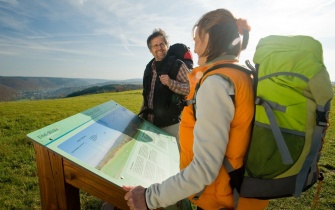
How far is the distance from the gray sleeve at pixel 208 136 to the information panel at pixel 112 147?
642mm

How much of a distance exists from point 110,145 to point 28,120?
12.5 meters

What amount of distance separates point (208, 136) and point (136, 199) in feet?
2.77

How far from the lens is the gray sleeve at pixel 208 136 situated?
68.2 inches

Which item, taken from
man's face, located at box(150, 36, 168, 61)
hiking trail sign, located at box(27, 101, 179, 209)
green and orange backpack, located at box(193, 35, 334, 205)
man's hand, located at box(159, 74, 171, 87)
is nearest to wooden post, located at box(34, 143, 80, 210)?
hiking trail sign, located at box(27, 101, 179, 209)

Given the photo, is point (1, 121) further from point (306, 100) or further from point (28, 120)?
point (306, 100)

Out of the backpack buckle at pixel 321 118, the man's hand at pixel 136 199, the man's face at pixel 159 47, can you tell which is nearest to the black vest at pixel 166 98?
the man's face at pixel 159 47

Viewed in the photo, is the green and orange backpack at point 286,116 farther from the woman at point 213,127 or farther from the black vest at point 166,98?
the black vest at point 166,98

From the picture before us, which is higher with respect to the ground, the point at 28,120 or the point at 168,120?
the point at 168,120

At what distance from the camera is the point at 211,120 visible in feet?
5.68

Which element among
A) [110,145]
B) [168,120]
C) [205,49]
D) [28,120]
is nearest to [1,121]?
[28,120]

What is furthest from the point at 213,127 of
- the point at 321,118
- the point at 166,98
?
the point at 166,98

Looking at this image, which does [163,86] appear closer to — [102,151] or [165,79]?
[165,79]

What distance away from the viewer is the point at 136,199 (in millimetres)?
2025

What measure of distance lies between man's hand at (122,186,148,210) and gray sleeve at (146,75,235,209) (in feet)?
0.85
